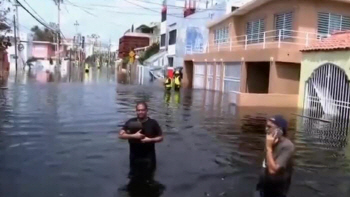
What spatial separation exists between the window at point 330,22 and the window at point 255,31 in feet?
13.8

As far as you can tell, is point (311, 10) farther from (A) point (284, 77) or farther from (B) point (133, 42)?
(B) point (133, 42)

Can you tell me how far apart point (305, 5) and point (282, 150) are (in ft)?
70.6

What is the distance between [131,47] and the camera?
328 ft

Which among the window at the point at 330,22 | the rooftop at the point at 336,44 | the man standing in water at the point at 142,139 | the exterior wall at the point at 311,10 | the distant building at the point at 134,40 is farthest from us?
the distant building at the point at 134,40

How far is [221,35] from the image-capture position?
38.7 meters

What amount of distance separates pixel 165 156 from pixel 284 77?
15463 mm

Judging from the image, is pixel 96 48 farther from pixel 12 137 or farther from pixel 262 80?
pixel 12 137

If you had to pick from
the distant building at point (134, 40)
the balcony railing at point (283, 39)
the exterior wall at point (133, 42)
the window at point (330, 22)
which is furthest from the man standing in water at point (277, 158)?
the exterior wall at point (133, 42)

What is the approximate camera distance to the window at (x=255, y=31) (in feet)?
96.5

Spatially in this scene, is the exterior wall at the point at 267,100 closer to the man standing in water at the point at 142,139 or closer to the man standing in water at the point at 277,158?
the man standing in water at the point at 142,139

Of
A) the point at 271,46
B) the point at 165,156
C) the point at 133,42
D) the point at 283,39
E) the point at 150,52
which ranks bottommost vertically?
the point at 165,156

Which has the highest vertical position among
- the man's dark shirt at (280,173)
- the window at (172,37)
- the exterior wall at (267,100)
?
the window at (172,37)

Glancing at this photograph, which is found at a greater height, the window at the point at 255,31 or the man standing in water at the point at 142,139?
the window at the point at 255,31

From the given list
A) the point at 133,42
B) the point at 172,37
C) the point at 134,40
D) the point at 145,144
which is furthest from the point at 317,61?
the point at 134,40
